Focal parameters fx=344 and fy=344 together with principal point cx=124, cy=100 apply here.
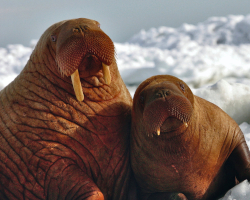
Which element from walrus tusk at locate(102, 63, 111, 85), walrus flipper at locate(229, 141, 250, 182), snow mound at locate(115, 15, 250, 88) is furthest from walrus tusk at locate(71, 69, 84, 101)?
snow mound at locate(115, 15, 250, 88)

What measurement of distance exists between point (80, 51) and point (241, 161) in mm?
2037

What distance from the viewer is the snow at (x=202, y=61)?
5742 millimetres

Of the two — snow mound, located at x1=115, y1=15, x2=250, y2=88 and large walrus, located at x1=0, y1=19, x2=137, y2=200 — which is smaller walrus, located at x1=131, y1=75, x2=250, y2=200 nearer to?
large walrus, located at x1=0, y1=19, x2=137, y2=200

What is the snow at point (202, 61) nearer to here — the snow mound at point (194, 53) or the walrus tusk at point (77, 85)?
the snow mound at point (194, 53)

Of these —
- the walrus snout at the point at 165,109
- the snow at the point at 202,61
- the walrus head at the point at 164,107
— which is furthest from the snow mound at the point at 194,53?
the walrus snout at the point at 165,109

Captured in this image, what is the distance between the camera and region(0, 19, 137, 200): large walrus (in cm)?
324

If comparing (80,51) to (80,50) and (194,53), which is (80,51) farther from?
(194,53)

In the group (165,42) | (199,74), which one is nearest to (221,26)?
(165,42)

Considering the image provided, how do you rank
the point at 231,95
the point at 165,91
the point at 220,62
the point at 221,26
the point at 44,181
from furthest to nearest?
1. the point at 221,26
2. the point at 220,62
3. the point at 231,95
4. the point at 44,181
5. the point at 165,91

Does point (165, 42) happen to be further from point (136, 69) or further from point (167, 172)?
point (167, 172)

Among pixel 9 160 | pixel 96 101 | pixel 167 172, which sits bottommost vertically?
pixel 167 172

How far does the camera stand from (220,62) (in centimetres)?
938

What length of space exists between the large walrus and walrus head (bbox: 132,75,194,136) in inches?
18.6

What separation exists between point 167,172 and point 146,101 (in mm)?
788
